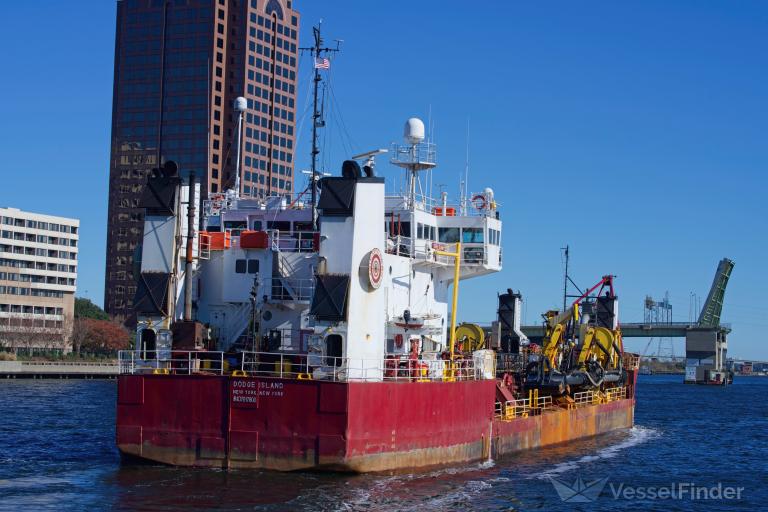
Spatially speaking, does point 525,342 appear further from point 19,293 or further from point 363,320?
point 19,293

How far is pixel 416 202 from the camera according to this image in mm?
37156

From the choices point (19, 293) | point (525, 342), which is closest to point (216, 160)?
point (19, 293)

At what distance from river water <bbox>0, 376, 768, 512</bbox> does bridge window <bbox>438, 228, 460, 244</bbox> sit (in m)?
8.77

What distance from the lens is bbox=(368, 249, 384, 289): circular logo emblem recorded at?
2802 cm

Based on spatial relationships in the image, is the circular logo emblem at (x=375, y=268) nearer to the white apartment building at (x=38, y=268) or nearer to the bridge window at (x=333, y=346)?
the bridge window at (x=333, y=346)

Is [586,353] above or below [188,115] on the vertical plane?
below

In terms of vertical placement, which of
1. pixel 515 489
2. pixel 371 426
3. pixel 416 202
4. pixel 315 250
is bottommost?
pixel 515 489

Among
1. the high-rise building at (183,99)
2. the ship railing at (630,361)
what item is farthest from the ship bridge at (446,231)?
the high-rise building at (183,99)

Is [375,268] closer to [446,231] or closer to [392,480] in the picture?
[392,480]

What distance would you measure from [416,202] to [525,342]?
15713mm

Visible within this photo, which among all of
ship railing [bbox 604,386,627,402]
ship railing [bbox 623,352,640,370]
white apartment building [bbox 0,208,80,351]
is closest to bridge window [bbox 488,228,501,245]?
ship railing [bbox 604,386,627,402]

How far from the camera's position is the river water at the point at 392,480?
2441cm
